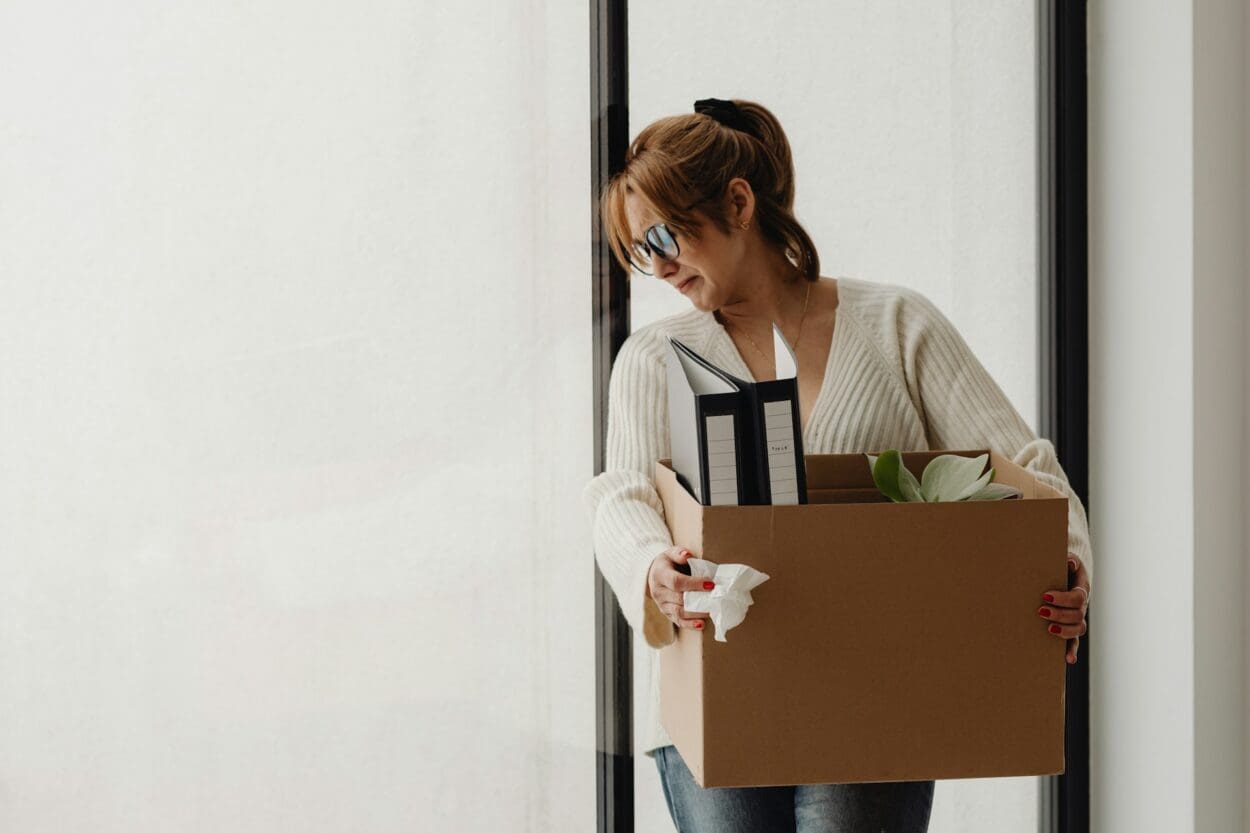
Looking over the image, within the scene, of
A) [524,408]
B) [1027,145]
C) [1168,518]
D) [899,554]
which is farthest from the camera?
[1027,145]

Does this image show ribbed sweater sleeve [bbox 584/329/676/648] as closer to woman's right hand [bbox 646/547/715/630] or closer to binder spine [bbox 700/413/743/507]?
woman's right hand [bbox 646/547/715/630]

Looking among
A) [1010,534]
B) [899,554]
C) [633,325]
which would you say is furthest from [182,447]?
[1010,534]

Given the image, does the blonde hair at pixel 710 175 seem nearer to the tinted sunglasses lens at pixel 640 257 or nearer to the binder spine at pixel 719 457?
the tinted sunglasses lens at pixel 640 257

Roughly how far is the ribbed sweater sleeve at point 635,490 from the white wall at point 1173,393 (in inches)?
36.4

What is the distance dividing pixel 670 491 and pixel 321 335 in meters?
0.59

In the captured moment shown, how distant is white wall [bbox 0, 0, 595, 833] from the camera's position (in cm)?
145

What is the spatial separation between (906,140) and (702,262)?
0.60 metres

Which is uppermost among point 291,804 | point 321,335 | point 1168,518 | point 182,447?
point 321,335

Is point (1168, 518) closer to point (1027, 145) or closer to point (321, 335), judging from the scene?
point (1027, 145)

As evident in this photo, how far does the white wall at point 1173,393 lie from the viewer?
177cm

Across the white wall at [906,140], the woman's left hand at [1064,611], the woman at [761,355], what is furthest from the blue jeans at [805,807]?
the white wall at [906,140]

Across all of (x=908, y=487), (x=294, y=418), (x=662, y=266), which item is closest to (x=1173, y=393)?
(x=908, y=487)

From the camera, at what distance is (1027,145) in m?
1.95

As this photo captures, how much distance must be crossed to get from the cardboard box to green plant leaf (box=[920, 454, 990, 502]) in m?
0.11
